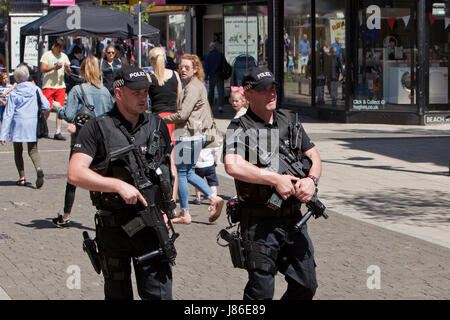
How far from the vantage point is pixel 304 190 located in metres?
5.01

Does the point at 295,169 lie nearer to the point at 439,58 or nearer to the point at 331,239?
the point at 331,239

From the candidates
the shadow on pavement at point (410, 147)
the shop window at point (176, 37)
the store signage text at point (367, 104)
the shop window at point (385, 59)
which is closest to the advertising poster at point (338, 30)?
the shop window at point (385, 59)

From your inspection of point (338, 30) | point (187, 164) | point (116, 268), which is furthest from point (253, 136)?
point (338, 30)

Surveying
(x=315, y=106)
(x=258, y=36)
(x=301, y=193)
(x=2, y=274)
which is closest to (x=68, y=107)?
(x=2, y=274)

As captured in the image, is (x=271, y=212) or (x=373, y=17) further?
Answer: (x=373, y=17)

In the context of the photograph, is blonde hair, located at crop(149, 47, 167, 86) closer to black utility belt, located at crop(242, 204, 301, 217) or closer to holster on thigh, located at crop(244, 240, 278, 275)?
black utility belt, located at crop(242, 204, 301, 217)

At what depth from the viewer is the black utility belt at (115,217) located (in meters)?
4.82

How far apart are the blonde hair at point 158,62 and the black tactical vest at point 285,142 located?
15.2ft

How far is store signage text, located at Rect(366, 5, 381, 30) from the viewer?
19.8 meters

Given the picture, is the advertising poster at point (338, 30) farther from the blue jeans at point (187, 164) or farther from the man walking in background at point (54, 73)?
the blue jeans at point (187, 164)

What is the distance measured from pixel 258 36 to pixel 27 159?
11391 mm

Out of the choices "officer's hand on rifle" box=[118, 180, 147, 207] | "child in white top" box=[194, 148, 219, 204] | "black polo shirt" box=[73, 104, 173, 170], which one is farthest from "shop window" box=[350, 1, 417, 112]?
"officer's hand on rifle" box=[118, 180, 147, 207]

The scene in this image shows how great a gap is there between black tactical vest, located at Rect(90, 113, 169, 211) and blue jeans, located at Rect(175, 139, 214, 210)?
453 cm

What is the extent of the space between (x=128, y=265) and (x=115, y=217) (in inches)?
11.8
